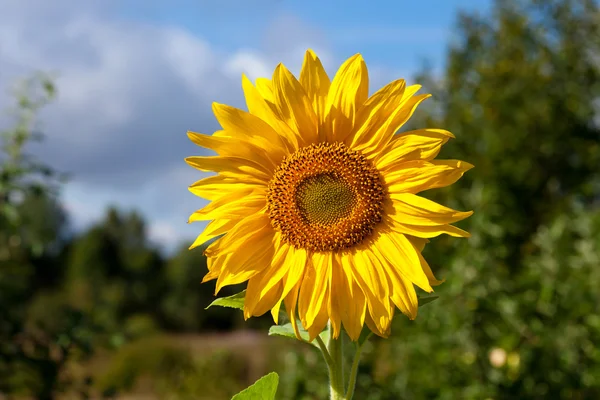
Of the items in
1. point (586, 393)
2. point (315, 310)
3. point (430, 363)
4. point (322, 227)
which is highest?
point (322, 227)

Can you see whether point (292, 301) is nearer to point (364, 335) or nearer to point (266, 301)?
point (266, 301)

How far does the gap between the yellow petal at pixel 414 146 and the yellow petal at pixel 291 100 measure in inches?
7.7

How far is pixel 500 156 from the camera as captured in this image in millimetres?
8234

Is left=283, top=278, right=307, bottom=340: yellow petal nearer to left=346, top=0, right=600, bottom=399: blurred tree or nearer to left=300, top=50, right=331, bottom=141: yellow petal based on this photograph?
left=300, top=50, right=331, bottom=141: yellow petal

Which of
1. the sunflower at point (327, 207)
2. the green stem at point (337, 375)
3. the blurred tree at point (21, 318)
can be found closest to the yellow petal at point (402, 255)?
the sunflower at point (327, 207)

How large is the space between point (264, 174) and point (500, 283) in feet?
10.1

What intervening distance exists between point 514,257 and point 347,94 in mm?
6541

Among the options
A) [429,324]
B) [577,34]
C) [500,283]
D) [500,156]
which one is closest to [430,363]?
[429,324]

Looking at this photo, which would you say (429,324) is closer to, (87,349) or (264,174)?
(87,349)

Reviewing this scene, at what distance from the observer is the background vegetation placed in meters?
4.10

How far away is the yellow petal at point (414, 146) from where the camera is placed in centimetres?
160

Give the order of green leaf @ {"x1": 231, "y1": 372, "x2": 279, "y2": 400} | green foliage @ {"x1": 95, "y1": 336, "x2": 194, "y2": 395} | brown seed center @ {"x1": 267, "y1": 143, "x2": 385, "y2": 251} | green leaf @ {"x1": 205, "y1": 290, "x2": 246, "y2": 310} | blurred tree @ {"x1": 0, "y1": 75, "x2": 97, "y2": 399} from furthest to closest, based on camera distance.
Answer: green foliage @ {"x1": 95, "y1": 336, "x2": 194, "y2": 395}, blurred tree @ {"x1": 0, "y1": 75, "x2": 97, "y2": 399}, brown seed center @ {"x1": 267, "y1": 143, "x2": 385, "y2": 251}, green leaf @ {"x1": 205, "y1": 290, "x2": 246, "y2": 310}, green leaf @ {"x1": 231, "y1": 372, "x2": 279, "y2": 400}

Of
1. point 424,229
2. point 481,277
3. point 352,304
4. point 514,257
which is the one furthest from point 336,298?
point 514,257

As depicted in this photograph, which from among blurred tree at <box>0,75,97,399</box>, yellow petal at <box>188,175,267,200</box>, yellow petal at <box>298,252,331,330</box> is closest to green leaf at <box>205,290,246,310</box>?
yellow petal at <box>298,252,331,330</box>
